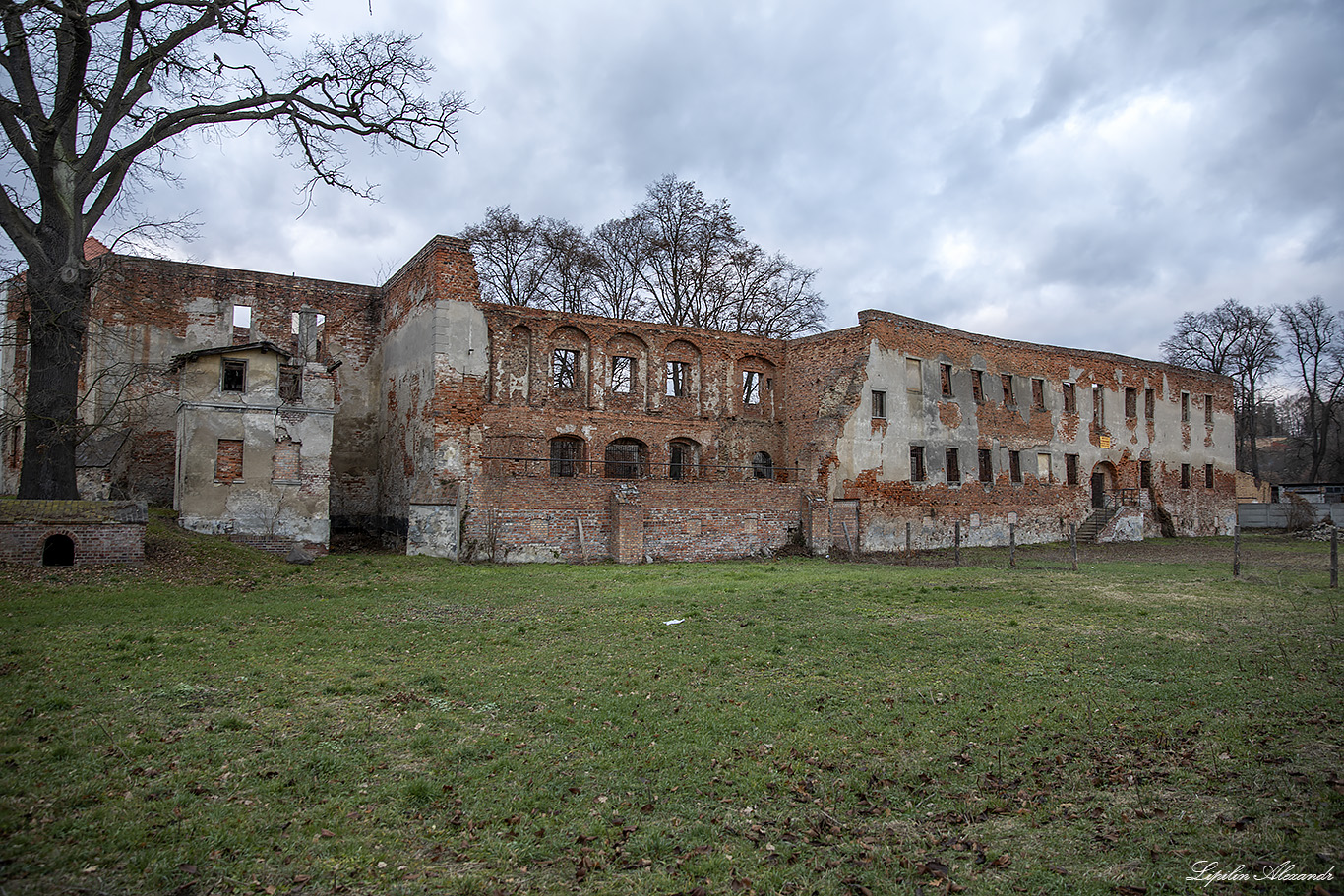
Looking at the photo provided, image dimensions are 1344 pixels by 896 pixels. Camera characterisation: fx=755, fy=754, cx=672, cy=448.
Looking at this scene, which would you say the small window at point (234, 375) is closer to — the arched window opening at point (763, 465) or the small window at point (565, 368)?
the small window at point (565, 368)

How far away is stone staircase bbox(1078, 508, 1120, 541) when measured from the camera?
1199 inches

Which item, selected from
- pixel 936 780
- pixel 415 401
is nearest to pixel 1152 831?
pixel 936 780

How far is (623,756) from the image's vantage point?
217 inches

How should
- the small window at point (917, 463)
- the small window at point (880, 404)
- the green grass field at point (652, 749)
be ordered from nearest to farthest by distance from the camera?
the green grass field at point (652, 749), the small window at point (880, 404), the small window at point (917, 463)

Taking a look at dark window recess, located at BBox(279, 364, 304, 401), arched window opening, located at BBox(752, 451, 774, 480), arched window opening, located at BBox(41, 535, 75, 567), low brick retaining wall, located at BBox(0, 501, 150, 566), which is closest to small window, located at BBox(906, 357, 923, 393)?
arched window opening, located at BBox(752, 451, 774, 480)

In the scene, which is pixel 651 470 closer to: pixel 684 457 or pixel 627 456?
pixel 627 456

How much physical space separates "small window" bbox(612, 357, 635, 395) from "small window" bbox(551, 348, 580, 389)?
139 cm

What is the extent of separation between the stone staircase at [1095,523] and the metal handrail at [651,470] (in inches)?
497

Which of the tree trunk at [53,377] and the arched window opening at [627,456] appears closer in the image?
the tree trunk at [53,377]

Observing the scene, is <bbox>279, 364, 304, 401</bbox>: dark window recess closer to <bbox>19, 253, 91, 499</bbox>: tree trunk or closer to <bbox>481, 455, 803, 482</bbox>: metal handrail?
<bbox>19, 253, 91, 499</bbox>: tree trunk

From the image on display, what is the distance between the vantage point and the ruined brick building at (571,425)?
18969 mm

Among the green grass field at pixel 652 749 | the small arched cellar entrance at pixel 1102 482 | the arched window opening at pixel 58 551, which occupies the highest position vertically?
the small arched cellar entrance at pixel 1102 482

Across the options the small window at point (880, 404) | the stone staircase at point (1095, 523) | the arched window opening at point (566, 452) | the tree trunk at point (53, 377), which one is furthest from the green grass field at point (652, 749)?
the stone staircase at point (1095, 523)

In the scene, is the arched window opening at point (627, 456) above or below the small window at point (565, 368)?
below
